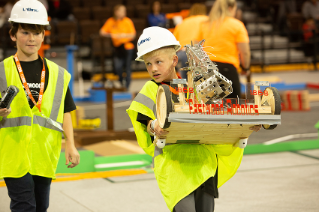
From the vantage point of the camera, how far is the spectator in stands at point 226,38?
5305 millimetres

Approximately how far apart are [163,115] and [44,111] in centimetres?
103

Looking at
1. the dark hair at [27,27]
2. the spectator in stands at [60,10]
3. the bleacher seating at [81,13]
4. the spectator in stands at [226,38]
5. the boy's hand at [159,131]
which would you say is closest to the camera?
the boy's hand at [159,131]

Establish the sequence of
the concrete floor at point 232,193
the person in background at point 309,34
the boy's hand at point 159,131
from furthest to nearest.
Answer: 1. the person in background at point 309,34
2. the concrete floor at point 232,193
3. the boy's hand at point 159,131

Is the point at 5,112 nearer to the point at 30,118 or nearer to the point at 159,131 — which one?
the point at 30,118

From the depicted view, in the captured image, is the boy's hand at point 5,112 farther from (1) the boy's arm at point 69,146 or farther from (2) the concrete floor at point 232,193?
(2) the concrete floor at point 232,193

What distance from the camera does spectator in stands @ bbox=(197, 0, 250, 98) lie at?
5305mm

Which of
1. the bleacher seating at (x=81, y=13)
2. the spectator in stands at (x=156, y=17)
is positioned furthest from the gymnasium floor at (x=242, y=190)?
the bleacher seating at (x=81, y=13)

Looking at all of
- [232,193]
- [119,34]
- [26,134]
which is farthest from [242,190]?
[119,34]

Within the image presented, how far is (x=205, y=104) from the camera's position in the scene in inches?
88.6

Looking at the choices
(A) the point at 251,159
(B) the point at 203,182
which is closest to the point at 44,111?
(B) the point at 203,182

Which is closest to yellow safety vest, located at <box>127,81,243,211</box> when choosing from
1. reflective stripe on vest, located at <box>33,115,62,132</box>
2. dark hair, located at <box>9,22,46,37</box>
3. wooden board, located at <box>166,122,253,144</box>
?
wooden board, located at <box>166,122,253,144</box>

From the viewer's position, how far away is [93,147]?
6.86m

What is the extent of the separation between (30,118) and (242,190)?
2716 millimetres

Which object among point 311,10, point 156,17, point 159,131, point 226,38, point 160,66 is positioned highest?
point 311,10
